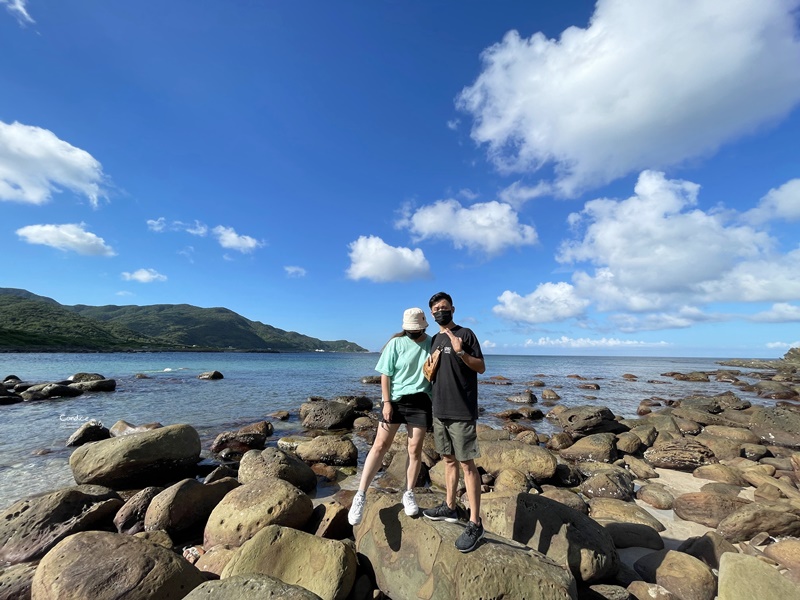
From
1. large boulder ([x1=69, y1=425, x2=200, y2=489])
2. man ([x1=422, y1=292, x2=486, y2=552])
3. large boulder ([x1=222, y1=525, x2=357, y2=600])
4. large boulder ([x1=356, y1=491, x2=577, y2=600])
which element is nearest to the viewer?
large boulder ([x1=356, y1=491, x2=577, y2=600])

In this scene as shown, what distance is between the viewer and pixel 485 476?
9.88m

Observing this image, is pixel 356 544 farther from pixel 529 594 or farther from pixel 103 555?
pixel 103 555

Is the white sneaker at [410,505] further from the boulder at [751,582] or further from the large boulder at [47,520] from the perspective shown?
the large boulder at [47,520]

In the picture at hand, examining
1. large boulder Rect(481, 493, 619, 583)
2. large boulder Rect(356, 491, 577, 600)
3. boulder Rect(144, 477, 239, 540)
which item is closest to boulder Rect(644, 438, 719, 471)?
large boulder Rect(481, 493, 619, 583)

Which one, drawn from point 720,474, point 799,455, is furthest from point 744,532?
point 799,455

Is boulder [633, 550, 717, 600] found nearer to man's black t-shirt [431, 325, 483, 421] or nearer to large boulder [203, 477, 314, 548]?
man's black t-shirt [431, 325, 483, 421]

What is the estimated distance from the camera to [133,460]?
8.95 m

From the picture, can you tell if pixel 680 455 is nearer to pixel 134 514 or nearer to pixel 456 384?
pixel 456 384

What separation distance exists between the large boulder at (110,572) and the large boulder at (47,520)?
9.00 feet

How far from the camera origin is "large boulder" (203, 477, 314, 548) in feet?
18.8

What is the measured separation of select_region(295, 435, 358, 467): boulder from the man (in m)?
6.78

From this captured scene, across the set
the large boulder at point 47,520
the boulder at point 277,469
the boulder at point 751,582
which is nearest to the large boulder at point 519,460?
the boulder at point 277,469

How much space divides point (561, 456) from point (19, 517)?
45.5ft

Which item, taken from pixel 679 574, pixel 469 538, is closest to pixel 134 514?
pixel 469 538
